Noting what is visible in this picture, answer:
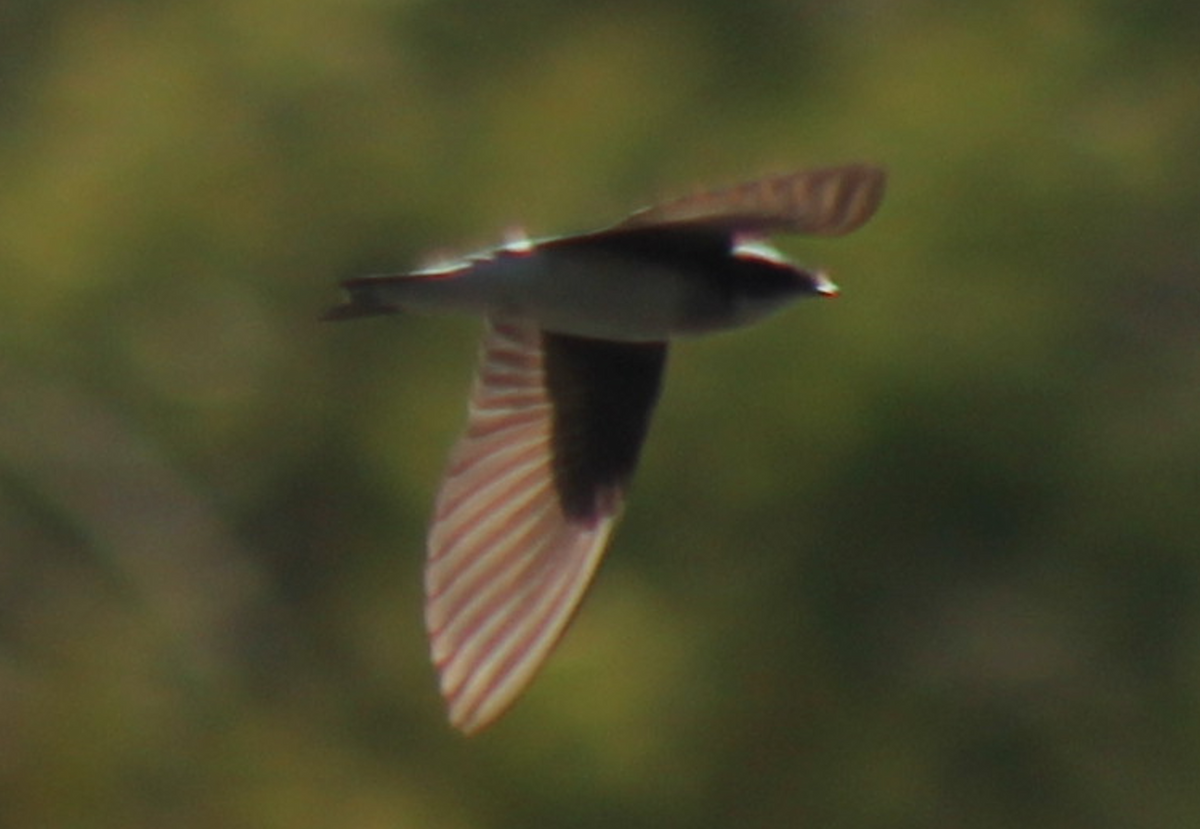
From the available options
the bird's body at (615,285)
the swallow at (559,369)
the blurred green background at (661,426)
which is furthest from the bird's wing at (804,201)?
the blurred green background at (661,426)

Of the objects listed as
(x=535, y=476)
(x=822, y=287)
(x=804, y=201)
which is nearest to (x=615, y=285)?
(x=822, y=287)

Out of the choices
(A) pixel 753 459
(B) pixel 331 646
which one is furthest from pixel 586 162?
(B) pixel 331 646

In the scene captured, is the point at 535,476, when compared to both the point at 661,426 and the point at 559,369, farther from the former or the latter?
the point at 661,426

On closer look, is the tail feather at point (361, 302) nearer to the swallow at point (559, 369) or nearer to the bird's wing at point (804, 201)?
the swallow at point (559, 369)

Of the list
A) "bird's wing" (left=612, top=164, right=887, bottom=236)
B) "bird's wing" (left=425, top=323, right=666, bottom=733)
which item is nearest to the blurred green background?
"bird's wing" (left=425, top=323, right=666, bottom=733)

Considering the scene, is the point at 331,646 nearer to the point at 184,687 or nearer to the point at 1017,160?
the point at 184,687

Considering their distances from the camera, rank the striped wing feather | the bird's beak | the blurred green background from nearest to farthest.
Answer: the bird's beak < the striped wing feather < the blurred green background

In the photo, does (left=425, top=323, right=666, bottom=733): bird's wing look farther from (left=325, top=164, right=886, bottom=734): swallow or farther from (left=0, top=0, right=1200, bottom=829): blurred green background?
(left=0, top=0, right=1200, bottom=829): blurred green background
